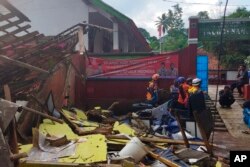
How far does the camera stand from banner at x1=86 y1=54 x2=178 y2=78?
15.2 m

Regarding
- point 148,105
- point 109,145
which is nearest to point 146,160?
point 109,145

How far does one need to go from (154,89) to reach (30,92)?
206 inches

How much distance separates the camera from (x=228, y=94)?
14.7 meters

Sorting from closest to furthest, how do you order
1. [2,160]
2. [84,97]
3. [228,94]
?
[2,160] < [228,94] < [84,97]

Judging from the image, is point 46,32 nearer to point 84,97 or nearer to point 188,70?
point 84,97

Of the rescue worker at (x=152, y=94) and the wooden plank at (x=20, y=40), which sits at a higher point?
the wooden plank at (x=20, y=40)

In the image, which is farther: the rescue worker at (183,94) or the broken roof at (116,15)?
the broken roof at (116,15)

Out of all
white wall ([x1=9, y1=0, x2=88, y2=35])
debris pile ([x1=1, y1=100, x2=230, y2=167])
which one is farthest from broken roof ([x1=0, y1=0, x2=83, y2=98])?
white wall ([x1=9, y1=0, x2=88, y2=35])

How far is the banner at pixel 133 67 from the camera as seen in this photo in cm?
1518

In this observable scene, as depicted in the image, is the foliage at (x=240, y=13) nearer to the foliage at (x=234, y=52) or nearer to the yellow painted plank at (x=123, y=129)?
the foliage at (x=234, y=52)

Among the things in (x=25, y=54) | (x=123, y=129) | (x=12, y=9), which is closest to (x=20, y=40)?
(x=25, y=54)

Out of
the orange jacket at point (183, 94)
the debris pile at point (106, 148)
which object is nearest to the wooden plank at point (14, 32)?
the debris pile at point (106, 148)

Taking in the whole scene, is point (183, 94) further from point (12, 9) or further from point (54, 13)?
point (54, 13)

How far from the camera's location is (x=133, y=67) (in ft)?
51.1
